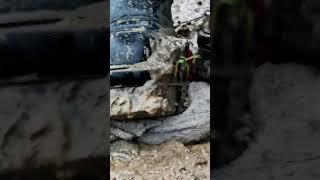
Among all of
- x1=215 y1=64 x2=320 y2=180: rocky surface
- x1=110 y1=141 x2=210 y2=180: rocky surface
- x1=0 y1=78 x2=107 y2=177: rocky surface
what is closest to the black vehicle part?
x1=0 y1=78 x2=107 y2=177: rocky surface

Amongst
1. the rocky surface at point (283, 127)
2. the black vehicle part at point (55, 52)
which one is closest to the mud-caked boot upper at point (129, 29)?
the black vehicle part at point (55, 52)

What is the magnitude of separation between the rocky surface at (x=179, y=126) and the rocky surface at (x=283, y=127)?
14cm

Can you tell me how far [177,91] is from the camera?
4.68 feet

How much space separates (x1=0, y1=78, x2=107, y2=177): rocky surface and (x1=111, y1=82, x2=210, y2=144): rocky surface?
14 cm

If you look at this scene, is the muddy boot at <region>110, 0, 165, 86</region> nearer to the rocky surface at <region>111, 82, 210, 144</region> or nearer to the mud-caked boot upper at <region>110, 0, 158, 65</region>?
the mud-caked boot upper at <region>110, 0, 158, 65</region>

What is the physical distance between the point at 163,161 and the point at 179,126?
106 millimetres

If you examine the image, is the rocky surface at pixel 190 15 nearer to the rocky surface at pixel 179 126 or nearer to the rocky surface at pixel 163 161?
the rocky surface at pixel 179 126

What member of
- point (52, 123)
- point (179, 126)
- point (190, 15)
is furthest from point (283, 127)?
point (52, 123)

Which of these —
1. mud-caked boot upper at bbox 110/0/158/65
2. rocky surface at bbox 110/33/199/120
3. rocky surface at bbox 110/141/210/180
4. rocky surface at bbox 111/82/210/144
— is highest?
mud-caked boot upper at bbox 110/0/158/65

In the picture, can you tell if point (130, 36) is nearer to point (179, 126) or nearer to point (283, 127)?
point (179, 126)

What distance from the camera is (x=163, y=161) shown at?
4.60 feet

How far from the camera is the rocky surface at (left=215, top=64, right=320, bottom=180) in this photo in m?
1.29

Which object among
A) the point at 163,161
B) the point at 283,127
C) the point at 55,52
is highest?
the point at 55,52

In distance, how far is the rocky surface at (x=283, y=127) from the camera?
129 centimetres
